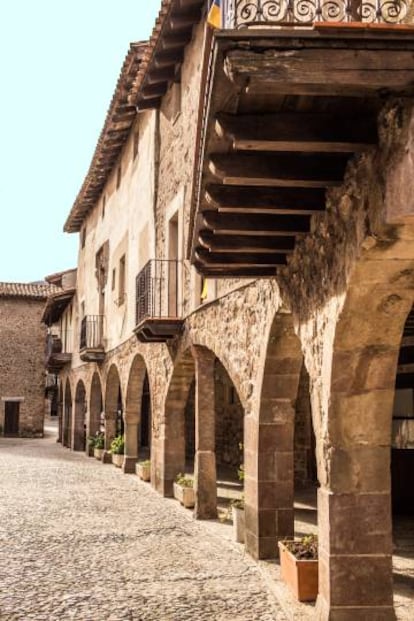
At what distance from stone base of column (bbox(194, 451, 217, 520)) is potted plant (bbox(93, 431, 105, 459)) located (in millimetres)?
10487

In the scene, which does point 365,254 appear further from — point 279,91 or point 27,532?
point 27,532

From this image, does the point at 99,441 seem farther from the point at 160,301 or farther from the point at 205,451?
the point at 205,451

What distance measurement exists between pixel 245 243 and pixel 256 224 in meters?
0.48

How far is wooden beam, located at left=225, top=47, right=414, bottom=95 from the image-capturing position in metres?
3.47

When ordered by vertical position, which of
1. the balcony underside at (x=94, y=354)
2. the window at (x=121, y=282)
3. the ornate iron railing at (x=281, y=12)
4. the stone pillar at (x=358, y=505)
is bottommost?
the stone pillar at (x=358, y=505)

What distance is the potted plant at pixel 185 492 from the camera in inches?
462

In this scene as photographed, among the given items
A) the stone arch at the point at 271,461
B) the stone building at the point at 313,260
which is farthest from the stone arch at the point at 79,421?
the stone arch at the point at 271,461

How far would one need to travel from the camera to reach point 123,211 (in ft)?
61.3

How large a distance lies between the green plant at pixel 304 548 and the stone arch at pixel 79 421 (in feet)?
63.2

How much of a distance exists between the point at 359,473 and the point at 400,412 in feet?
20.6

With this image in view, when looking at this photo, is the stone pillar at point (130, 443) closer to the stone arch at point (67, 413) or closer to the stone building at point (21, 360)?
the stone arch at point (67, 413)

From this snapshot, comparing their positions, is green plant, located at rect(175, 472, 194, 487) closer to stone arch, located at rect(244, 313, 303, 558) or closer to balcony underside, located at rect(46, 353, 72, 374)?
stone arch, located at rect(244, 313, 303, 558)

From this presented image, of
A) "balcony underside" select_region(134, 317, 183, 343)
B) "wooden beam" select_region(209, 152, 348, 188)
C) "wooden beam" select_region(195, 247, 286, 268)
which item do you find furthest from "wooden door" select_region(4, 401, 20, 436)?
"wooden beam" select_region(209, 152, 348, 188)

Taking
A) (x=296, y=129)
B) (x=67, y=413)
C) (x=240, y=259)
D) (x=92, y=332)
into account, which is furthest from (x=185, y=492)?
(x=67, y=413)
